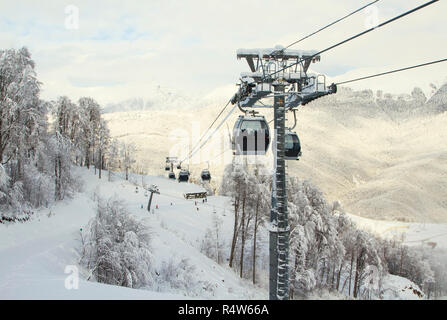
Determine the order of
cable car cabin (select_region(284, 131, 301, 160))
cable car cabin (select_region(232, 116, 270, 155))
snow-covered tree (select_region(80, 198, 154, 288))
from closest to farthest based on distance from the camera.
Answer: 1. cable car cabin (select_region(284, 131, 301, 160))
2. cable car cabin (select_region(232, 116, 270, 155))
3. snow-covered tree (select_region(80, 198, 154, 288))

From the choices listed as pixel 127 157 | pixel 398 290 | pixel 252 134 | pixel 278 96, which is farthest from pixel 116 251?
pixel 127 157

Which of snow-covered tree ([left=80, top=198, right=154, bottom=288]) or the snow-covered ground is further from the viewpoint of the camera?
snow-covered tree ([left=80, top=198, right=154, bottom=288])

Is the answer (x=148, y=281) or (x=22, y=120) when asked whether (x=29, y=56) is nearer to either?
(x=22, y=120)

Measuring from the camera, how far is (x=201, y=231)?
30000 mm

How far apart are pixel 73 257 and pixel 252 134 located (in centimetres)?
983

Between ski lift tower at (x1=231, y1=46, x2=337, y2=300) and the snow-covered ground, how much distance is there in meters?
2.21

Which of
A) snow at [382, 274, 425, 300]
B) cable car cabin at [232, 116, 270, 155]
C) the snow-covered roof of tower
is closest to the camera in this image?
the snow-covered roof of tower

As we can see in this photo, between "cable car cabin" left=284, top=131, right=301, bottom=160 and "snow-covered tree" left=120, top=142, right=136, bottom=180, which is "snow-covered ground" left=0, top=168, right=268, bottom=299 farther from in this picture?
"snow-covered tree" left=120, top=142, right=136, bottom=180

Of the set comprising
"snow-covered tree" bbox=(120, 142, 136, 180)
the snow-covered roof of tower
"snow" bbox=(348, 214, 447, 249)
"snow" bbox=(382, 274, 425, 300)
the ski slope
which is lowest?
"snow" bbox=(348, 214, 447, 249)

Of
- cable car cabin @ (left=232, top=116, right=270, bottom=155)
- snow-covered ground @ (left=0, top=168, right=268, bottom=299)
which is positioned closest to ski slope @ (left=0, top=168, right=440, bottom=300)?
snow-covered ground @ (left=0, top=168, right=268, bottom=299)

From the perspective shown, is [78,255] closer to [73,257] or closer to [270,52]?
[73,257]

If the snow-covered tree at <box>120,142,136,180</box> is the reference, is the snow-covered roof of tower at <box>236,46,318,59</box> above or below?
above

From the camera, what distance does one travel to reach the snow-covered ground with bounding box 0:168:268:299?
20.9 feet

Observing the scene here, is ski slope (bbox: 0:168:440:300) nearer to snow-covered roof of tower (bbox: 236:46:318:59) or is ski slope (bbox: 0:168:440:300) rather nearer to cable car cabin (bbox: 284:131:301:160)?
cable car cabin (bbox: 284:131:301:160)
